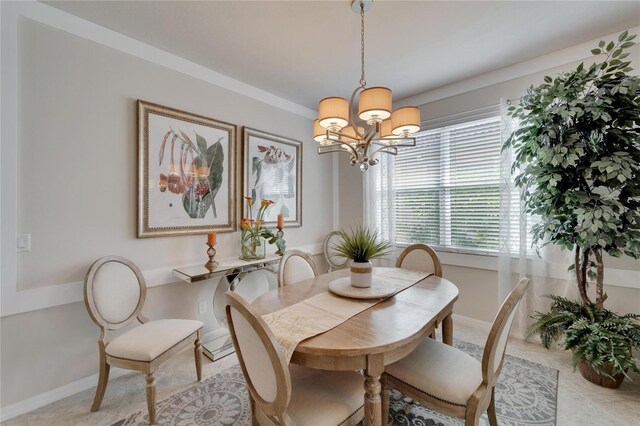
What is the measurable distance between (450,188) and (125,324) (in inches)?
134

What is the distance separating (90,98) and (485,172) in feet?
12.2

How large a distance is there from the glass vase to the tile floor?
970 millimetres

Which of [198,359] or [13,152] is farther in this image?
[198,359]

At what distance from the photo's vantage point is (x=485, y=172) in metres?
2.97

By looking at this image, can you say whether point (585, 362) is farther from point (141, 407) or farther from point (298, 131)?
point (298, 131)

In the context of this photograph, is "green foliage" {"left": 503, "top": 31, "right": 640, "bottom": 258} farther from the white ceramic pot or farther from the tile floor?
the white ceramic pot

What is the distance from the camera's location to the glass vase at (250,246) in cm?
283

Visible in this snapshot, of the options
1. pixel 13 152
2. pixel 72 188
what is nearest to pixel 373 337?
pixel 72 188

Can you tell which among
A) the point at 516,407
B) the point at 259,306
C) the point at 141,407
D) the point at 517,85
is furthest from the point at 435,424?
the point at 517,85

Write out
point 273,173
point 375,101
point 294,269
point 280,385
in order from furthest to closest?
point 273,173 < point 294,269 < point 375,101 < point 280,385

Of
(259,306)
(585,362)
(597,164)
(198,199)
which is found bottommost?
(585,362)

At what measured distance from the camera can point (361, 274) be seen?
71.0 inches

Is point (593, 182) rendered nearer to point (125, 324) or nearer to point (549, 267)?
point (549, 267)

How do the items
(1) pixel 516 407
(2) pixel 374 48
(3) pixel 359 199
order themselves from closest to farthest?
1. (1) pixel 516 407
2. (2) pixel 374 48
3. (3) pixel 359 199
